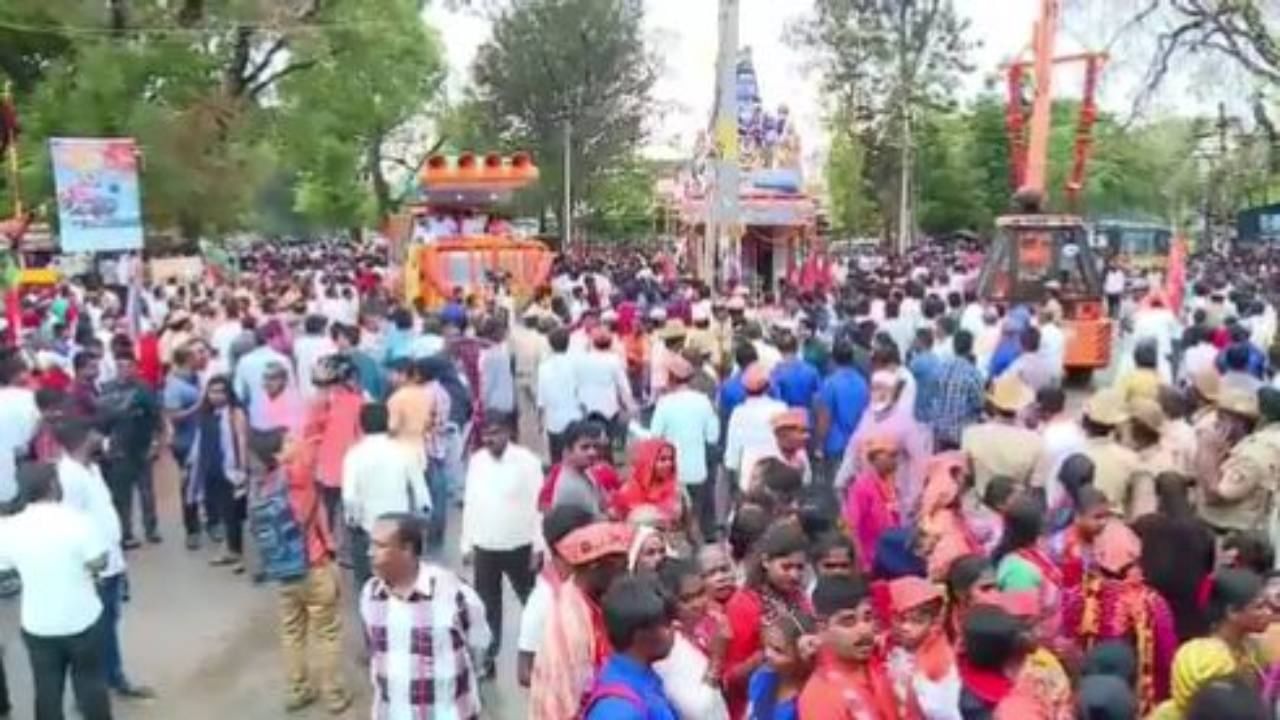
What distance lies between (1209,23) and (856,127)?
22808mm

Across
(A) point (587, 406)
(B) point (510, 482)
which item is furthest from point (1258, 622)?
(A) point (587, 406)

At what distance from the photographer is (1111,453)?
287 inches

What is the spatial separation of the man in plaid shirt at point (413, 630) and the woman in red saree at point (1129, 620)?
210 cm

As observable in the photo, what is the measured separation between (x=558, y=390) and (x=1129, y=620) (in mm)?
6878

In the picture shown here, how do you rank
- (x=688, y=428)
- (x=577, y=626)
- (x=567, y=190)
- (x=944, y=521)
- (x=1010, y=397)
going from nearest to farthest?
1. (x=577, y=626)
2. (x=944, y=521)
3. (x=1010, y=397)
4. (x=688, y=428)
5. (x=567, y=190)

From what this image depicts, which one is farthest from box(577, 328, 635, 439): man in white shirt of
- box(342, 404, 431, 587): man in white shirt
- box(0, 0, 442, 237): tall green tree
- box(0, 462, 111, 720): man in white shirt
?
box(0, 0, 442, 237): tall green tree

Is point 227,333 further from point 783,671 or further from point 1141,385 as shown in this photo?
point 783,671

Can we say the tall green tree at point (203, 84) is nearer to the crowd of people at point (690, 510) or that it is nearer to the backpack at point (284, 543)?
the crowd of people at point (690, 510)

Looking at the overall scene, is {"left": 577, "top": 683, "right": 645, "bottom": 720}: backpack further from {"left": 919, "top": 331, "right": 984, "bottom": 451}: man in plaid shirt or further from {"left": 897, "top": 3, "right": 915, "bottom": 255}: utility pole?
{"left": 897, "top": 3, "right": 915, "bottom": 255}: utility pole

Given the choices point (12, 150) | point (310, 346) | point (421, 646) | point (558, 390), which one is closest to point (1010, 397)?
point (421, 646)

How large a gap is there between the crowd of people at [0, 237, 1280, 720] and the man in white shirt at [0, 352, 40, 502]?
0.02 metres

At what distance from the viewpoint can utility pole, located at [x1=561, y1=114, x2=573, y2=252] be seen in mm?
47875

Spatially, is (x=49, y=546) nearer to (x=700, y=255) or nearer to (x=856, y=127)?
(x=700, y=255)

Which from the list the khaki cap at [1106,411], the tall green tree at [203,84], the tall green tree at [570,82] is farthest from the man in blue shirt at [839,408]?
the tall green tree at [570,82]
